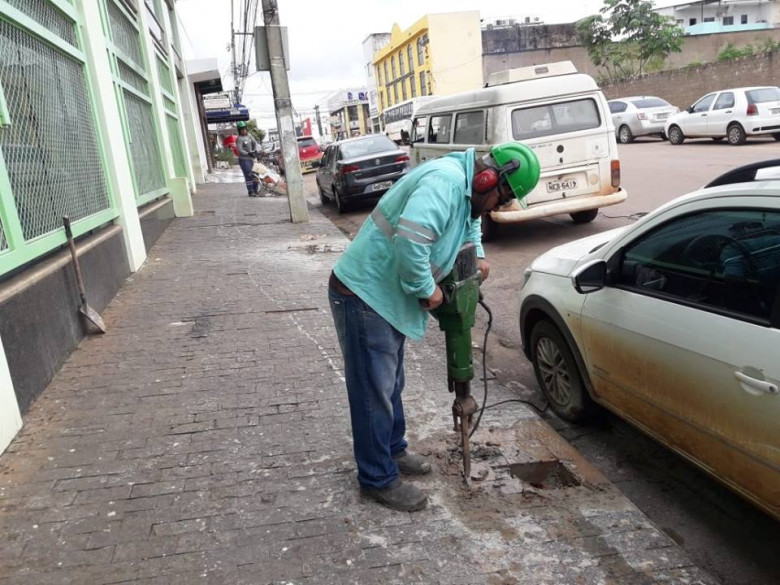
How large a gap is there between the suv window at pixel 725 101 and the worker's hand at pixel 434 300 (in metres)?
17.8

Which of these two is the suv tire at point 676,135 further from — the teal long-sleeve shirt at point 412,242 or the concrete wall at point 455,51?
the concrete wall at point 455,51

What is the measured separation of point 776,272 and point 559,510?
1.42 metres

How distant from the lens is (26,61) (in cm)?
497

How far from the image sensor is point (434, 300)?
102 inches

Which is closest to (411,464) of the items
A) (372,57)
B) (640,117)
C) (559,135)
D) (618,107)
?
(559,135)

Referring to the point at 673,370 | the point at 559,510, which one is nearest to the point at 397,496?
the point at 559,510

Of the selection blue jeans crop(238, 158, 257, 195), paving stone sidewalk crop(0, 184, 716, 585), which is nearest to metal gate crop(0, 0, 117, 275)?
paving stone sidewalk crop(0, 184, 716, 585)

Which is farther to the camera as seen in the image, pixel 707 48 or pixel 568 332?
pixel 707 48

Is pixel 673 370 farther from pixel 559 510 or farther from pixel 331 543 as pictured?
pixel 331 543

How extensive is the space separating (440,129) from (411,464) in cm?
760

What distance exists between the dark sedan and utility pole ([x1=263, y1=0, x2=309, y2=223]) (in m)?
1.61

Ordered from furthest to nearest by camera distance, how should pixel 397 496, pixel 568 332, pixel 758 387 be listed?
pixel 568 332 → pixel 397 496 → pixel 758 387

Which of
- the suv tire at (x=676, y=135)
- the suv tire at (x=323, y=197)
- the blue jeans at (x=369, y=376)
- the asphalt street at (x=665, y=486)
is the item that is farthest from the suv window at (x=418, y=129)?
the suv tire at (x=676, y=135)

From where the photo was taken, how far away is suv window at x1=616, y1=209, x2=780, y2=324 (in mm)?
2559
